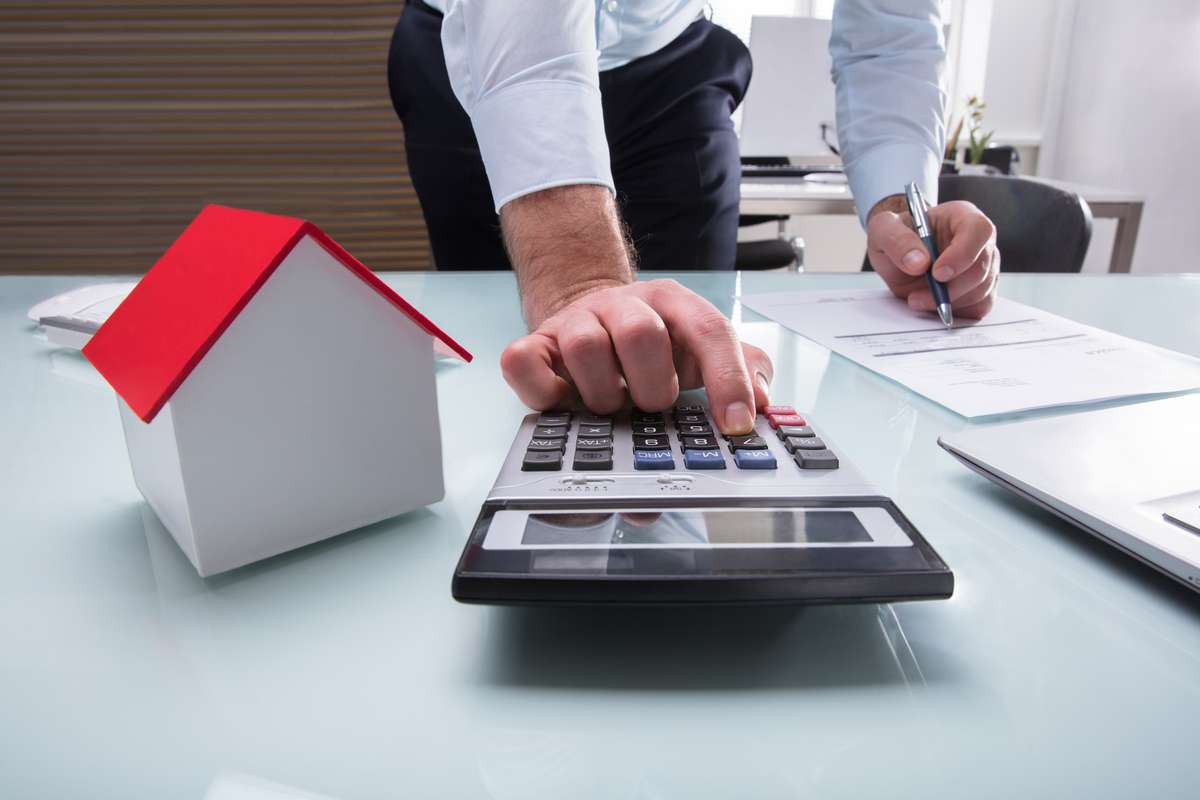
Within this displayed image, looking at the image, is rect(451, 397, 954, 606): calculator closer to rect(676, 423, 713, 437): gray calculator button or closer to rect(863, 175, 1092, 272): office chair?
rect(676, 423, 713, 437): gray calculator button

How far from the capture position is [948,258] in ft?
2.00

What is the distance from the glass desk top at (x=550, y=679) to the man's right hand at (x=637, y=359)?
0.25ft

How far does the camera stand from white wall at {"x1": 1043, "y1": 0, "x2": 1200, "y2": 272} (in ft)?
8.29

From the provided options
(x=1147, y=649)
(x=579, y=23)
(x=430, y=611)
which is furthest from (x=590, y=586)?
(x=579, y=23)

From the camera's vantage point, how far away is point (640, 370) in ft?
1.14

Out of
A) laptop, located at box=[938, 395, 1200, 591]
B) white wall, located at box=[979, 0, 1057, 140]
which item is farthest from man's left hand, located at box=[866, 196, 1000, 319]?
white wall, located at box=[979, 0, 1057, 140]

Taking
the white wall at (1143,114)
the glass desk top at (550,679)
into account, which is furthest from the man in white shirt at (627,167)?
the white wall at (1143,114)

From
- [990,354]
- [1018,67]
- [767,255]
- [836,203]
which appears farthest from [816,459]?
[1018,67]

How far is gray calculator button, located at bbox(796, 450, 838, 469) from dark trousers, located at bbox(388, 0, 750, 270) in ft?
2.12

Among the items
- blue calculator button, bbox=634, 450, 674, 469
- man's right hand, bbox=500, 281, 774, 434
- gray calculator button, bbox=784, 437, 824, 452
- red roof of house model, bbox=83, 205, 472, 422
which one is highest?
red roof of house model, bbox=83, 205, 472, 422

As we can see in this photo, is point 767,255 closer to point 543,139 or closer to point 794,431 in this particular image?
point 543,139

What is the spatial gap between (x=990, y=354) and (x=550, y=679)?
1.48 feet

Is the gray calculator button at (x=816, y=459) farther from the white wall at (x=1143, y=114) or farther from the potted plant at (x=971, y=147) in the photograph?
the white wall at (x=1143, y=114)

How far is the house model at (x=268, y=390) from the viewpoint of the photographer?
242mm
